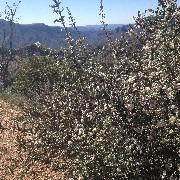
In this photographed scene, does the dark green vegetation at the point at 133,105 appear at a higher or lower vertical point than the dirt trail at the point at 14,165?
higher

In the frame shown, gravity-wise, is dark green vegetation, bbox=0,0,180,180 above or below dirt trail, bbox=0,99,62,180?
above

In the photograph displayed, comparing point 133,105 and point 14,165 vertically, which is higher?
point 133,105

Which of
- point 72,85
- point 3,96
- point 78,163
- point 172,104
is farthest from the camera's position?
point 3,96

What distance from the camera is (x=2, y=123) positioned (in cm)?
1727

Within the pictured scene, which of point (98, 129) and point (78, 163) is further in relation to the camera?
point (78, 163)

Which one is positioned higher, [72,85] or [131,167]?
[72,85]

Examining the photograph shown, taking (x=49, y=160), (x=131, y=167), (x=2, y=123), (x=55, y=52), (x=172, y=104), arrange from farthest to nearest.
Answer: (x=2, y=123), (x=49, y=160), (x=55, y=52), (x=131, y=167), (x=172, y=104)

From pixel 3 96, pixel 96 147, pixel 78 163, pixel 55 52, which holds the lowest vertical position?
pixel 3 96

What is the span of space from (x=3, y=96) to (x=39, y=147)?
1317cm

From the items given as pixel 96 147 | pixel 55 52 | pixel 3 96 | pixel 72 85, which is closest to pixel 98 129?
pixel 96 147

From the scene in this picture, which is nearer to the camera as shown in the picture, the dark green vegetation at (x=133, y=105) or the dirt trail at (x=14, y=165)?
the dark green vegetation at (x=133, y=105)

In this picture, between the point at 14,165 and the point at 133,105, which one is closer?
the point at 133,105

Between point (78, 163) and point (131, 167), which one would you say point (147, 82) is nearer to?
point (131, 167)

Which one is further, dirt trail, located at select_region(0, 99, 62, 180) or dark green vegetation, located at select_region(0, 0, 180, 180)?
dirt trail, located at select_region(0, 99, 62, 180)
